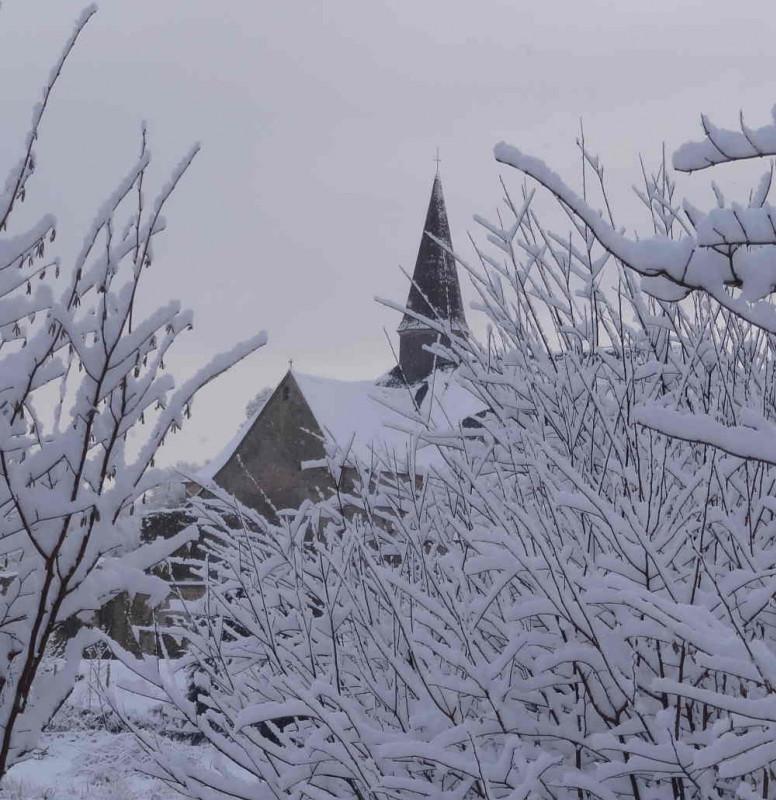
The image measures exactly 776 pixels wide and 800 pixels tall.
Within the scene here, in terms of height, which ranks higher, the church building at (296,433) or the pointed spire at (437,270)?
the pointed spire at (437,270)

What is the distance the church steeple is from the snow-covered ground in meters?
16.6

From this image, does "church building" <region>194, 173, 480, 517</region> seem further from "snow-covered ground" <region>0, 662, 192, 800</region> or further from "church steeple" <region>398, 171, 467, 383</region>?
"snow-covered ground" <region>0, 662, 192, 800</region>

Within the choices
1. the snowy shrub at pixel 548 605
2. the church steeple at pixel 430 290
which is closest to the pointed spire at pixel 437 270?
the church steeple at pixel 430 290

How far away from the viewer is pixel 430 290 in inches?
1319

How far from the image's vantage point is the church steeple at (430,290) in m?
31.7

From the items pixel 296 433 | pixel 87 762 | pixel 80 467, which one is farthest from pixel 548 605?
pixel 296 433

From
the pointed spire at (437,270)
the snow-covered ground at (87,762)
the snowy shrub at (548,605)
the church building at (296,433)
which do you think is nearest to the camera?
the snowy shrub at (548,605)

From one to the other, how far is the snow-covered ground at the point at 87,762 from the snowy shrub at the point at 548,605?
7.46 m

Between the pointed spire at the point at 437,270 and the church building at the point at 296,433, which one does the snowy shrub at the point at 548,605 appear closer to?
the church building at the point at 296,433

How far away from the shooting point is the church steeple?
1249 inches

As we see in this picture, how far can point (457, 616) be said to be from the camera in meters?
2.77

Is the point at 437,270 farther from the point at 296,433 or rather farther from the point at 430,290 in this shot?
→ the point at 296,433

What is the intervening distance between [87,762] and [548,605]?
500 inches

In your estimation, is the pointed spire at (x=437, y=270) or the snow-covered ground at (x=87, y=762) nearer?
the snow-covered ground at (x=87, y=762)
